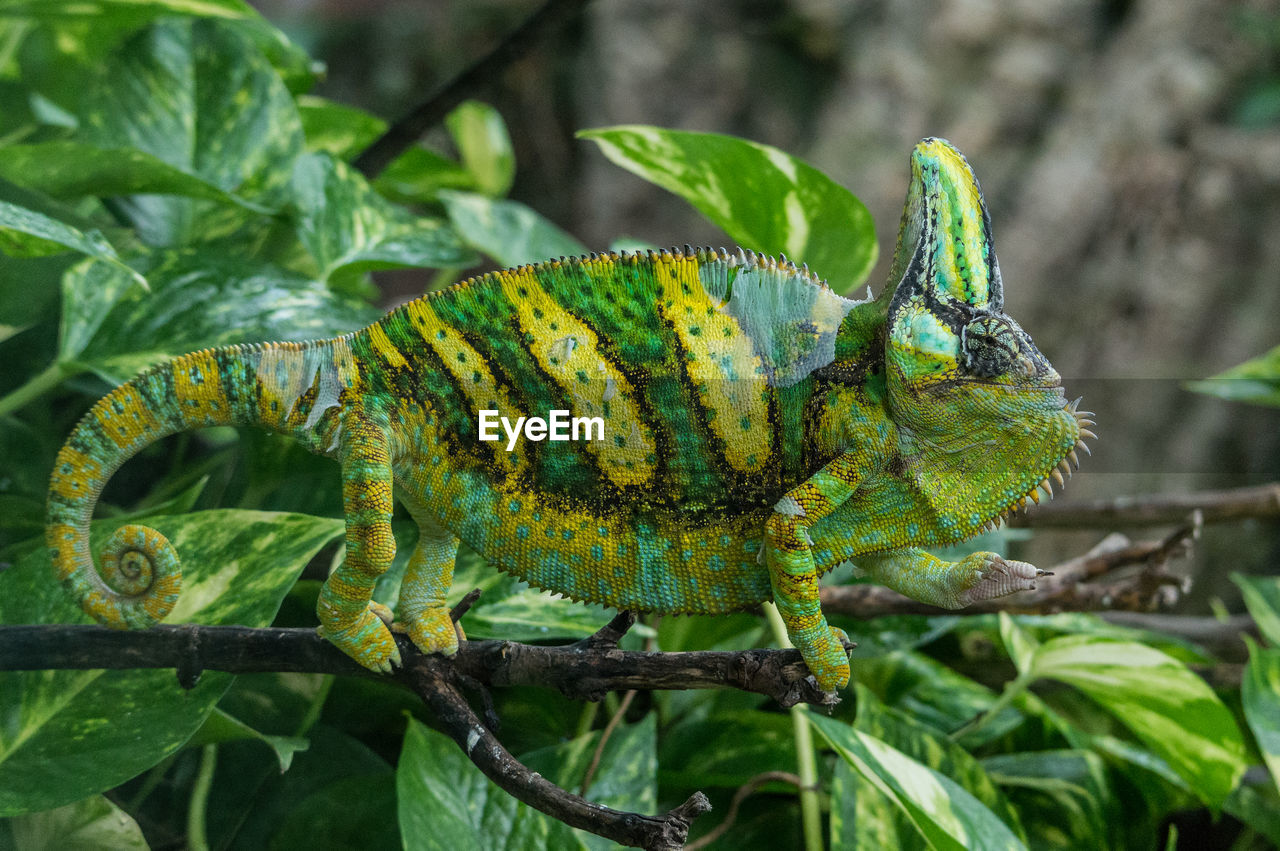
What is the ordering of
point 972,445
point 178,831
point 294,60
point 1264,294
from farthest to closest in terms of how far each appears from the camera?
1. point 1264,294
2. point 294,60
3. point 178,831
4. point 972,445

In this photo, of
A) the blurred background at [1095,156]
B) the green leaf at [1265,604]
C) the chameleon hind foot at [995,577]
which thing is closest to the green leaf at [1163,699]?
the green leaf at [1265,604]

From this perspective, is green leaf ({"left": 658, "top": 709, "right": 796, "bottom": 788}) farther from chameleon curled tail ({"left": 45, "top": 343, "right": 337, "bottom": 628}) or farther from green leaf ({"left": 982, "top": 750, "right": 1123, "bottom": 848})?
chameleon curled tail ({"left": 45, "top": 343, "right": 337, "bottom": 628})

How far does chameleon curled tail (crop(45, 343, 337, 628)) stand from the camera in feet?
2.81

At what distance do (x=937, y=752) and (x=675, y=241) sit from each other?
2.11 meters

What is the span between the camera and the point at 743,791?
1161 mm

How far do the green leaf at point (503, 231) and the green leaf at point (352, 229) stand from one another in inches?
2.9

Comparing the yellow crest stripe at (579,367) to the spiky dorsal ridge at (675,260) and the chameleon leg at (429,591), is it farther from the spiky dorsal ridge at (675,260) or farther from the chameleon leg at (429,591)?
the chameleon leg at (429,591)

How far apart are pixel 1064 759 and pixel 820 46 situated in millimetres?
2418

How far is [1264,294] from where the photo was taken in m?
3.00

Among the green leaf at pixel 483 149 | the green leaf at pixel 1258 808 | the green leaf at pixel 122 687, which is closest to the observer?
the green leaf at pixel 122 687

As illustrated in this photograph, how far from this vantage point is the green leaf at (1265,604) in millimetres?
1459

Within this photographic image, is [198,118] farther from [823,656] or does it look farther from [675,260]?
[823,656]

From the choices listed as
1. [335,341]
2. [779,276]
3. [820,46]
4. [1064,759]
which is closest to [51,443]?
[335,341]

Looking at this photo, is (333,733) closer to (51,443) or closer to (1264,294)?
(51,443)
